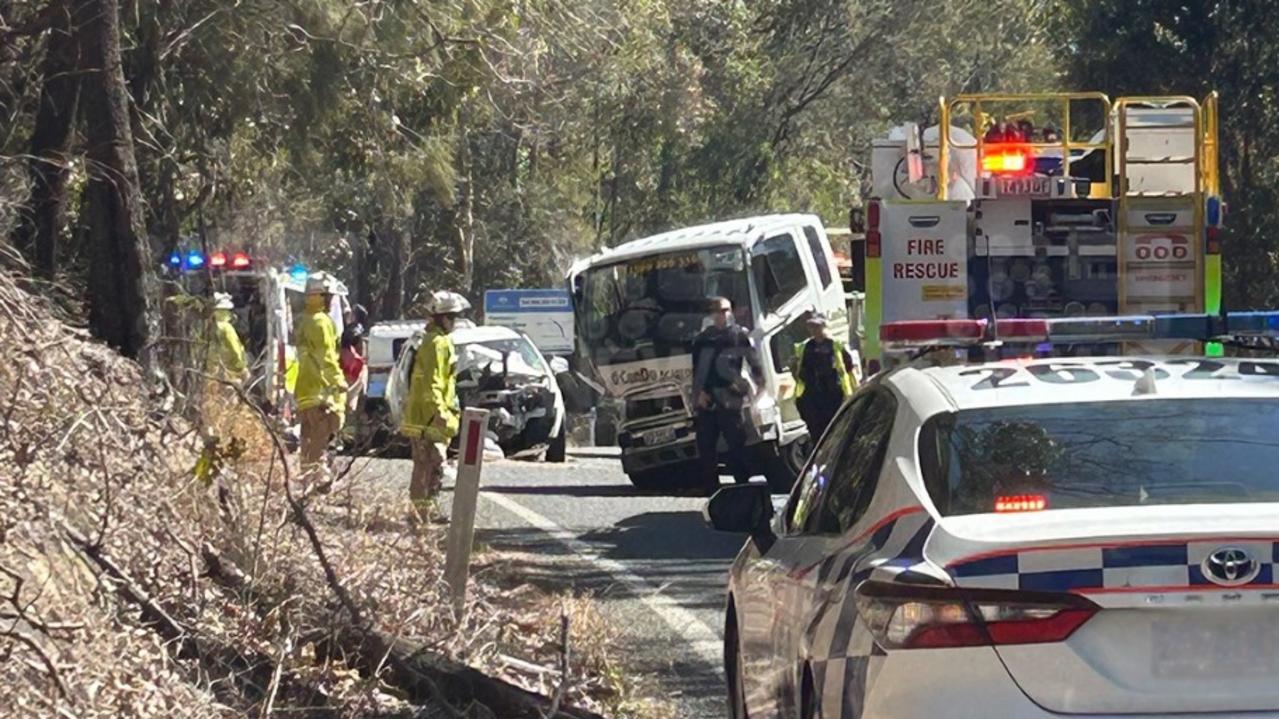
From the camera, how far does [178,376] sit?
10711 millimetres

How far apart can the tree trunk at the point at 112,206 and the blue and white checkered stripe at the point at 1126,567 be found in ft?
24.8

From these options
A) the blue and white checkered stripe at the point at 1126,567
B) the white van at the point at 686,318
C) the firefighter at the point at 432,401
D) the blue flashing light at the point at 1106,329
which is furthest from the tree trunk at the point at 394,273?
the blue and white checkered stripe at the point at 1126,567

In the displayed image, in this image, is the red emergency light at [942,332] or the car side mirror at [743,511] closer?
the red emergency light at [942,332]

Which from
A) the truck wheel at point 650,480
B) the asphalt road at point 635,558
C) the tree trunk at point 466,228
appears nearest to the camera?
the asphalt road at point 635,558

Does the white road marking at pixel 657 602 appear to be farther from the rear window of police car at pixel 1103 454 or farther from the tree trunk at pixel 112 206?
the rear window of police car at pixel 1103 454

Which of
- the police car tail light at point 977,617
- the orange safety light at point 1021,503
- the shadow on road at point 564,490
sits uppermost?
the orange safety light at point 1021,503

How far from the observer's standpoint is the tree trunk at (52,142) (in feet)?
38.9

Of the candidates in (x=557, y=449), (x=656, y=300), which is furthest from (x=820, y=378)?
(x=557, y=449)

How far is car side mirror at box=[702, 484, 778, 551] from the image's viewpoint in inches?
246

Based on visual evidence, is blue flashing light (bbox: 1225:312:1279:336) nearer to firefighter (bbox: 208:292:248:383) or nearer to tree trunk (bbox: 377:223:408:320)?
firefighter (bbox: 208:292:248:383)

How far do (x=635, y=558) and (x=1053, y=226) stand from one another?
3.84m

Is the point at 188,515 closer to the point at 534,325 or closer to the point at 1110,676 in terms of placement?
the point at 1110,676

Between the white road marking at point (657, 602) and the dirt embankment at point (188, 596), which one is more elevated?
the dirt embankment at point (188, 596)

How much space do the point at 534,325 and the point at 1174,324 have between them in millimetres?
Result: 29203
